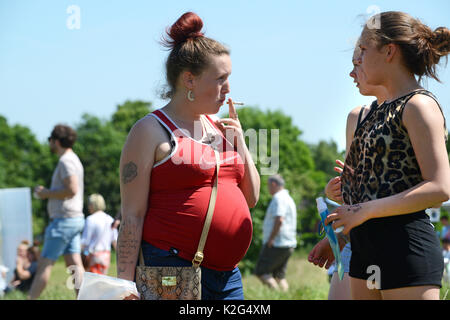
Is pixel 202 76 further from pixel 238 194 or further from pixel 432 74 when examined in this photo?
pixel 432 74

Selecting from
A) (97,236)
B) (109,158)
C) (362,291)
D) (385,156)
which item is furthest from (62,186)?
(109,158)

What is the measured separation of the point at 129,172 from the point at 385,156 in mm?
1156

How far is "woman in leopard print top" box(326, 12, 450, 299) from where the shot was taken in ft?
7.48

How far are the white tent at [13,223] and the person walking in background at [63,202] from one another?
5818 millimetres

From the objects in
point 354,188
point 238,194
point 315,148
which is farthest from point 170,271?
point 315,148

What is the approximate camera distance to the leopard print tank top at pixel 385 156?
2355mm

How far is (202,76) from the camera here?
2936mm

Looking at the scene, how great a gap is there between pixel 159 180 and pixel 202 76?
1.85ft

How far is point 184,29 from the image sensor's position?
3020mm

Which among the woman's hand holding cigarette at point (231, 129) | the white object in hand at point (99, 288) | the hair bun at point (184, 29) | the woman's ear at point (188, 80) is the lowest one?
the white object in hand at point (99, 288)

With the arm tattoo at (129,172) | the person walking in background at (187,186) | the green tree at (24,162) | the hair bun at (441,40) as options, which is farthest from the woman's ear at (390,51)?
the green tree at (24,162)

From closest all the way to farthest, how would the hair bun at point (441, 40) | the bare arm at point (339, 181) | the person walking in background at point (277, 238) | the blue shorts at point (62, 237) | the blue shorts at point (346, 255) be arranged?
the hair bun at point (441, 40) < the bare arm at point (339, 181) < the blue shorts at point (346, 255) < the blue shorts at point (62, 237) < the person walking in background at point (277, 238)

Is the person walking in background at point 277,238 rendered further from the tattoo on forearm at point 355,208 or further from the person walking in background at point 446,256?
the tattoo on forearm at point 355,208

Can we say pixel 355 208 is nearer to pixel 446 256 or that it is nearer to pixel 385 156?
pixel 385 156
